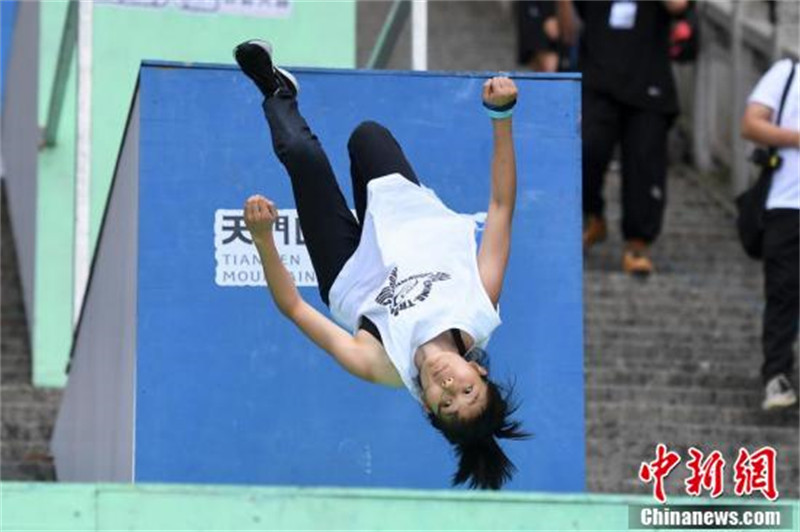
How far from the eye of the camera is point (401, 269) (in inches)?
298

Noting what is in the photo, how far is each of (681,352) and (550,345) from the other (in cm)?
381

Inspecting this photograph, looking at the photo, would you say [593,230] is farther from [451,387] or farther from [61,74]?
[451,387]

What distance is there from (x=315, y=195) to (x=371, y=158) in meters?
0.24

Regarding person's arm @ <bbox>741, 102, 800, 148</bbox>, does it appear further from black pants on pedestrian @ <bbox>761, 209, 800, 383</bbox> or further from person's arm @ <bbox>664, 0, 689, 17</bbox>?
person's arm @ <bbox>664, 0, 689, 17</bbox>

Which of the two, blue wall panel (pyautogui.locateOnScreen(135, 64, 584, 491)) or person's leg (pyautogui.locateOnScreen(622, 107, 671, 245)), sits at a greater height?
person's leg (pyautogui.locateOnScreen(622, 107, 671, 245))

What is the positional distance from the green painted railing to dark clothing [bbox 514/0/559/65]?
8233mm

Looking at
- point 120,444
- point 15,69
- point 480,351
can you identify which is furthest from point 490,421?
point 15,69

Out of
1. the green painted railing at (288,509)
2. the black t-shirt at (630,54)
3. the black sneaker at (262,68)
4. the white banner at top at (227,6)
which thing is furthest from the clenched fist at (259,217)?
the black t-shirt at (630,54)

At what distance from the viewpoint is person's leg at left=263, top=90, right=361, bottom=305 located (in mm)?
7734

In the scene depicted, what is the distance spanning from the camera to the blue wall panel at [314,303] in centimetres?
823

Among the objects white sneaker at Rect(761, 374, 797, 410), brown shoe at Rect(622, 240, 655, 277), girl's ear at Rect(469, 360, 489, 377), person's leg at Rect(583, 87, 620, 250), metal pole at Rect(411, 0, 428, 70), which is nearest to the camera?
girl's ear at Rect(469, 360, 489, 377)

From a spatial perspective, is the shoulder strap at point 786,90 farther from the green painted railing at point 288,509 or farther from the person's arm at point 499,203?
the green painted railing at point 288,509

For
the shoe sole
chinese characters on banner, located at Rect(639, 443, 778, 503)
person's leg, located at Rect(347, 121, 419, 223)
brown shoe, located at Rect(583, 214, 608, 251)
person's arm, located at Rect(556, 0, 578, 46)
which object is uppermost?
person's arm, located at Rect(556, 0, 578, 46)

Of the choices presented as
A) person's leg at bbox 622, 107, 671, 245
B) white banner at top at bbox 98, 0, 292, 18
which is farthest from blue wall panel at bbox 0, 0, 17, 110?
person's leg at bbox 622, 107, 671, 245
